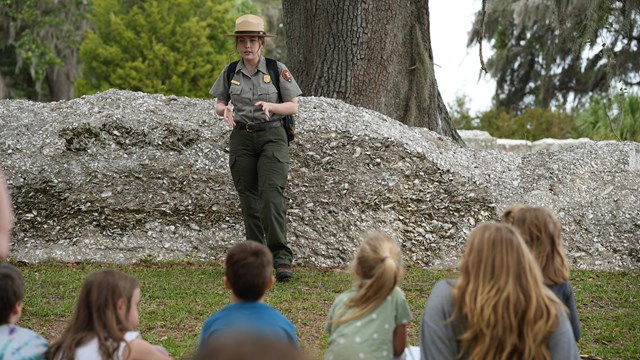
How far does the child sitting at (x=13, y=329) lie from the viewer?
3709mm

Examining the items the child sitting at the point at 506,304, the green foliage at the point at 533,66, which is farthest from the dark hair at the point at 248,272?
the green foliage at the point at 533,66

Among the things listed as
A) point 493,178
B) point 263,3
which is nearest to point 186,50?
point 263,3

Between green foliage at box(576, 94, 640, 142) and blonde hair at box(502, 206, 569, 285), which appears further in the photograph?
green foliage at box(576, 94, 640, 142)

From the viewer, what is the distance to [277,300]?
6.65 m

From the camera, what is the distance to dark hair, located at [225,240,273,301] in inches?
153

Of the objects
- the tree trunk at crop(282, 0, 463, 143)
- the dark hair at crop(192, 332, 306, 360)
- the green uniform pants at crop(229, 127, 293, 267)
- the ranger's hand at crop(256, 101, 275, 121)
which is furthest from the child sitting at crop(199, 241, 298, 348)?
the tree trunk at crop(282, 0, 463, 143)

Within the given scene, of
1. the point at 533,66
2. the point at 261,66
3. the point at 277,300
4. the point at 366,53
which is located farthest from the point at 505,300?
the point at 533,66

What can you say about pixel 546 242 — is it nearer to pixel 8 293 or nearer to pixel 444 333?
pixel 444 333

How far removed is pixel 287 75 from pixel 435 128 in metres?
4.11

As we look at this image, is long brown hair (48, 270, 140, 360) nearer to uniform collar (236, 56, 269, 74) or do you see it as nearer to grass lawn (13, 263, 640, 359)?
grass lawn (13, 263, 640, 359)

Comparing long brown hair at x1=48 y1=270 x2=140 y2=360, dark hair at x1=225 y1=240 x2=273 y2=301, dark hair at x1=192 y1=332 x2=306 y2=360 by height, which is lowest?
long brown hair at x1=48 y1=270 x2=140 y2=360

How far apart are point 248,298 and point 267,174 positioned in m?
3.17

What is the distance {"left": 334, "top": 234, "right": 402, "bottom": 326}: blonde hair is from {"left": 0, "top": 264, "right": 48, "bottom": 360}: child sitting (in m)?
1.25

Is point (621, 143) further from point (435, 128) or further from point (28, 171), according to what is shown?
point (28, 171)
